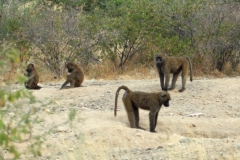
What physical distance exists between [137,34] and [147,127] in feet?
25.3

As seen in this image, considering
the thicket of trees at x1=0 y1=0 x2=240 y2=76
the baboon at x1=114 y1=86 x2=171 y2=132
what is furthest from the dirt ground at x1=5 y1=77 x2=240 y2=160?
the thicket of trees at x1=0 y1=0 x2=240 y2=76

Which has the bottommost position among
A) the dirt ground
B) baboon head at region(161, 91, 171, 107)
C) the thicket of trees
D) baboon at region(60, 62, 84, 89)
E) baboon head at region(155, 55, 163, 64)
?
the dirt ground

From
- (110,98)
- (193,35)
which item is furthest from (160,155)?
(193,35)

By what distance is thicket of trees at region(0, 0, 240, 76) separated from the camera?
1828 cm

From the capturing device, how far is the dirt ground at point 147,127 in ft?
24.5

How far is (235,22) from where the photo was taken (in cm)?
1866

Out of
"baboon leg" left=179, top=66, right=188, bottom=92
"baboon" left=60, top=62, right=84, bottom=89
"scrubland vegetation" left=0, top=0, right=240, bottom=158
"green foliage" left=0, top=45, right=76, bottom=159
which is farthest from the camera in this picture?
"scrubland vegetation" left=0, top=0, right=240, bottom=158

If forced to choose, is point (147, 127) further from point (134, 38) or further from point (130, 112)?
point (134, 38)

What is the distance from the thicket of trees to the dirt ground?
3.54 meters

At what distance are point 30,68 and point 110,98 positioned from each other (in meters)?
3.15

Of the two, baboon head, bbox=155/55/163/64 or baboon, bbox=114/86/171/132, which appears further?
baboon head, bbox=155/55/163/64

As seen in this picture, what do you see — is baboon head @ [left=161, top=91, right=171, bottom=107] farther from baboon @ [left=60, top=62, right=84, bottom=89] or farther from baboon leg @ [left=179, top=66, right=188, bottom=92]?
baboon @ [left=60, top=62, right=84, bottom=89]

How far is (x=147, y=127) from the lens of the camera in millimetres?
11516

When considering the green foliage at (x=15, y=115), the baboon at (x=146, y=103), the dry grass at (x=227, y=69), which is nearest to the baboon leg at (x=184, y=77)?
the baboon at (x=146, y=103)
